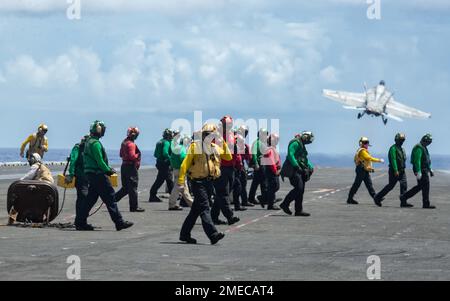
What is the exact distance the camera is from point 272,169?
83.8 ft

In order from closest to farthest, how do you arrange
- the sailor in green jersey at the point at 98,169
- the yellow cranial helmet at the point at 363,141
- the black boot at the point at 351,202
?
A: the sailor in green jersey at the point at 98,169
the black boot at the point at 351,202
the yellow cranial helmet at the point at 363,141

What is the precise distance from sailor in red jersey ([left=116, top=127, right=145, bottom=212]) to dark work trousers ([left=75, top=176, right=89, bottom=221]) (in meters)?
3.90

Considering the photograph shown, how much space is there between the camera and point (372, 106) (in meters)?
118

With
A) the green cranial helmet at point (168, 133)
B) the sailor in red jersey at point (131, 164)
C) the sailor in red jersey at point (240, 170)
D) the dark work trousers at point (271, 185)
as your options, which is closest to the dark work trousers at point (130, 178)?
the sailor in red jersey at point (131, 164)

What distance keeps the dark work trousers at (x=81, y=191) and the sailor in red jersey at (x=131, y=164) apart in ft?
12.8

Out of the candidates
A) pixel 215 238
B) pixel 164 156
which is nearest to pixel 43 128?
pixel 164 156

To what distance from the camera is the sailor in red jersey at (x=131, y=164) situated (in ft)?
78.6

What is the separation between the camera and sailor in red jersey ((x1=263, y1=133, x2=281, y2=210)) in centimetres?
2556

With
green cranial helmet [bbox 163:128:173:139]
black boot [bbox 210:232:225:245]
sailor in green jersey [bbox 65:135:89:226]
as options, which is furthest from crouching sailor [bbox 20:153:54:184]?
green cranial helmet [bbox 163:128:173:139]

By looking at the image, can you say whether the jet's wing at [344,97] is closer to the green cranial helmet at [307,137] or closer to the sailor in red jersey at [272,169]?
the sailor in red jersey at [272,169]

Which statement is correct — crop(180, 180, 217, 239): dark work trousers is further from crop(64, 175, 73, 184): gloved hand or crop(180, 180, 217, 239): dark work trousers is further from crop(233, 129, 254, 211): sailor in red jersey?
crop(233, 129, 254, 211): sailor in red jersey
